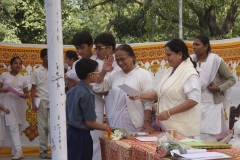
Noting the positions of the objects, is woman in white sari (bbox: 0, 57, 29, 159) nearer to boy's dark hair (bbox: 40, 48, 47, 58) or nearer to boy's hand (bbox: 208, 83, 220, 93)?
boy's dark hair (bbox: 40, 48, 47, 58)

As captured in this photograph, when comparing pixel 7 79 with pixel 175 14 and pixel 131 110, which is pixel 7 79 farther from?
pixel 175 14

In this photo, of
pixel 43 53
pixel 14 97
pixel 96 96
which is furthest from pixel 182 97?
pixel 14 97

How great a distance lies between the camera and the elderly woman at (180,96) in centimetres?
367

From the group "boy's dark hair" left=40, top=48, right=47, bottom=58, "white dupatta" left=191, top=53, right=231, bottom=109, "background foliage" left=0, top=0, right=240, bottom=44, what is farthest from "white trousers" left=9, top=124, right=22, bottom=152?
"background foliage" left=0, top=0, right=240, bottom=44

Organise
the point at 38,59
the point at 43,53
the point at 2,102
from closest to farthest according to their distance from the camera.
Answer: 1. the point at 43,53
2. the point at 2,102
3. the point at 38,59

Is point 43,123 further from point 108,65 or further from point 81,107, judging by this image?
point 81,107

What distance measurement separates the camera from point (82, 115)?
151 inches

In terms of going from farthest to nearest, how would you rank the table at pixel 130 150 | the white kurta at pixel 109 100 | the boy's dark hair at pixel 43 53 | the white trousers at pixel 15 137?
1. the white trousers at pixel 15 137
2. the boy's dark hair at pixel 43 53
3. the white kurta at pixel 109 100
4. the table at pixel 130 150

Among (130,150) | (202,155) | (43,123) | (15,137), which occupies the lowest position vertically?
(15,137)

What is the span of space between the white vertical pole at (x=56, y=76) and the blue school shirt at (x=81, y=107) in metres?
0.89

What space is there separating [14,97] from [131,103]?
3.28 meters

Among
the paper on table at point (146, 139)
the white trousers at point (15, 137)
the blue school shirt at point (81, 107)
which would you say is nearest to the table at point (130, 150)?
the paper on table at point (146, 139)

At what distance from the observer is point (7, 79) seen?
22.7 ft

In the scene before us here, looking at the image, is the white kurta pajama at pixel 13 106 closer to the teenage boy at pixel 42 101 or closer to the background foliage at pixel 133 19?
the teenage boy at pixel 42 101
